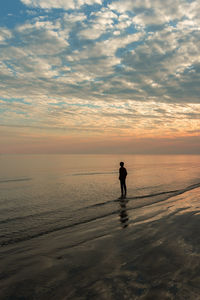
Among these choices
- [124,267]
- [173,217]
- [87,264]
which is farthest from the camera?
[173,217]

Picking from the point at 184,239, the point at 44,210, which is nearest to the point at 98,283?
the point at 184,239

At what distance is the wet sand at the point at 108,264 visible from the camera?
471cm

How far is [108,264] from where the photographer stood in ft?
20.2

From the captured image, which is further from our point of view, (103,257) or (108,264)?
(103,257)

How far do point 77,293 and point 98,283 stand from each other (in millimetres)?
626

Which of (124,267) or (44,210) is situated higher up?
(124,267)

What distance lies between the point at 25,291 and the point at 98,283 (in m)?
1.81

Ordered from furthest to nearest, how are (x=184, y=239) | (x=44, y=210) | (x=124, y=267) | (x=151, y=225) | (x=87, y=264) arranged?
(x=44, y=210) → (x=151, y=225) → (x=184, y=239) → (x=87, y=264) → (x=124, y=267)

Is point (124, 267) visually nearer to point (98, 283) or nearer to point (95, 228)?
point (98, 283)

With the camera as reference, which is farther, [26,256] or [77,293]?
[26,256]

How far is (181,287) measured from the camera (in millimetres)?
4664

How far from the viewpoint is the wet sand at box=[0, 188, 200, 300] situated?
4711 mm

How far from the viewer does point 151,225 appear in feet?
33.4

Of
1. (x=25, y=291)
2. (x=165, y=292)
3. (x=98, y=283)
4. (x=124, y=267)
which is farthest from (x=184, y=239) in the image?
(x=25, y=291)
